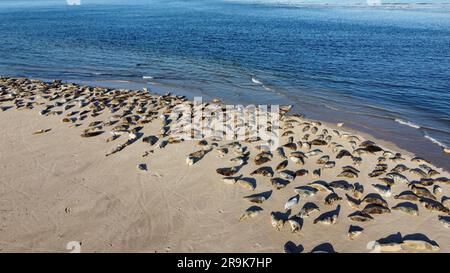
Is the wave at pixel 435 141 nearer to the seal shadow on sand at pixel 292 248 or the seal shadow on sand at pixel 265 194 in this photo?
the seal shadow on sand at pixel 265 194

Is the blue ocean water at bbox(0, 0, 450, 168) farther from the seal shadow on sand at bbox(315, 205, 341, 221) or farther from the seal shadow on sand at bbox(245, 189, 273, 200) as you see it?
the seal shadow on sand at bbox(245, 189, 273, 200)

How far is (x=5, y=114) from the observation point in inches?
680

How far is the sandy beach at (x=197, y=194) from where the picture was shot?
8836mm

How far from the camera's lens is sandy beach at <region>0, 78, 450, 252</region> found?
29.0 feet

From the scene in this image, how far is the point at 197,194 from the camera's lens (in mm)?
10820

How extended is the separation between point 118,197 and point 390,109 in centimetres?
1758

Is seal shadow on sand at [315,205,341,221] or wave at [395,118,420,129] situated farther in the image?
wave at [395,118,420,129]

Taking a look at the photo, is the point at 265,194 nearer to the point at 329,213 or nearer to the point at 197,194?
the point at 329,213

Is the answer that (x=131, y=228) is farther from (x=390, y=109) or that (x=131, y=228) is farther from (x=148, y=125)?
(x=390, y=109)

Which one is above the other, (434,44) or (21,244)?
(434,44)

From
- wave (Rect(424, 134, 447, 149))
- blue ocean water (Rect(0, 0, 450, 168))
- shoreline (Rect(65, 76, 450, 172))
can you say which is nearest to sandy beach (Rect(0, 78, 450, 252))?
shoreline (Rect(65, 76, 450, 172))

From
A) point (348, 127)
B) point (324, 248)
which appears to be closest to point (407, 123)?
point (348, 127)

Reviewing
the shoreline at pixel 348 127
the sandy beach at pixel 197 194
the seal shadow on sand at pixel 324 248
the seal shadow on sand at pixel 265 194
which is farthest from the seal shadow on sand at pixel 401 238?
the shoreline at pixel 348 127

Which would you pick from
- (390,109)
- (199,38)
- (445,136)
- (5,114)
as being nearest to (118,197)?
(5,114)
